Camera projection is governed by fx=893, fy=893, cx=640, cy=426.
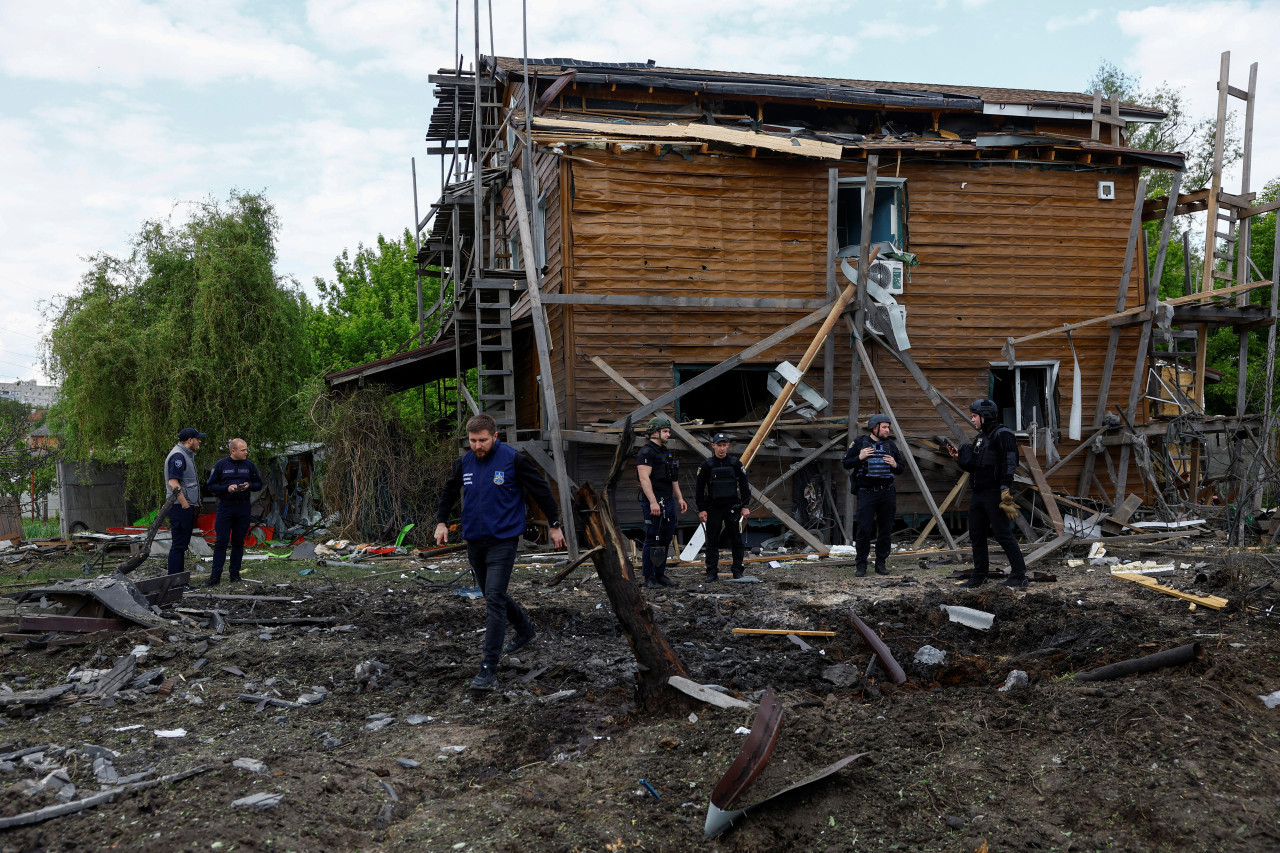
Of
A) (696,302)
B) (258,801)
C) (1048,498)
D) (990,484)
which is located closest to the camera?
(258,801)

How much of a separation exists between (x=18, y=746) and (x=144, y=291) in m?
16.9

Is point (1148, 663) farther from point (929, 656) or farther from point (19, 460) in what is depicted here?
point (19, 460)

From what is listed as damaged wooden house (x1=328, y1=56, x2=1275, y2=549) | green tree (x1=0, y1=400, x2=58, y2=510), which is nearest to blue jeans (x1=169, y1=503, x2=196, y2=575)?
damaged wooden house (x1=328, y1=56, x2=1275, y2=549)

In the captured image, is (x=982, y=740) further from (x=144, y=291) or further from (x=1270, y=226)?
(x=1270, y=226)

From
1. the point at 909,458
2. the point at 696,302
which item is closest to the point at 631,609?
the point at 909,458

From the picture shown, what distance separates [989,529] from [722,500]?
2711 mm

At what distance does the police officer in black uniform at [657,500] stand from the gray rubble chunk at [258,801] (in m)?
5.92

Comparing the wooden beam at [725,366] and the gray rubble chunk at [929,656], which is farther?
the wooden beam at [725,366]

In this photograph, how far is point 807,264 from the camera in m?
13.9

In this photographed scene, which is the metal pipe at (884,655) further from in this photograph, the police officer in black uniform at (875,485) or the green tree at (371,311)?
the green tree at (371,311)

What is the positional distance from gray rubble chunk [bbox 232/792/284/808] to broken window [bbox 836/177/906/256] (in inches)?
481

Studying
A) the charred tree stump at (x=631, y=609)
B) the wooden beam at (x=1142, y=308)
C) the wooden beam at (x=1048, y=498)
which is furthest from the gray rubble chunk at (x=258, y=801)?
the wooden beam at (x=1142, y=308)

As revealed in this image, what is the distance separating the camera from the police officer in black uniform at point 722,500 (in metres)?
9.66

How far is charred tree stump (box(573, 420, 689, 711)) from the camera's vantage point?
16.0 ft
